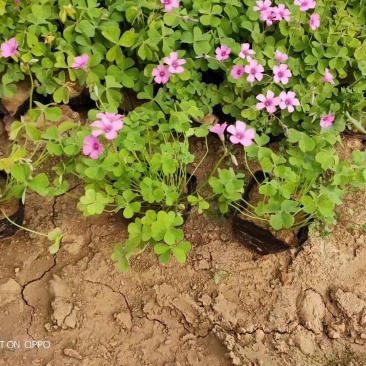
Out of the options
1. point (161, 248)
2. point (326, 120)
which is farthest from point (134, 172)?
point (326, 120)

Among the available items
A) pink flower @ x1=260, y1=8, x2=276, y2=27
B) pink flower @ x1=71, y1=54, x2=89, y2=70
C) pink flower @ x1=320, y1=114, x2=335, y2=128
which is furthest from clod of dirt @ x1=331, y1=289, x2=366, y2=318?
pink flower @ x1=71, y1=54, x2=89, y2=70

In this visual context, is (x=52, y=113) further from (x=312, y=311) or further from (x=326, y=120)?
(x=312, y=311)

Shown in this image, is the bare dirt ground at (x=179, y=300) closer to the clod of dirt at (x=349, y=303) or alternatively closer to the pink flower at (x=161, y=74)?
the clod of dirt at (x=349, y=303)

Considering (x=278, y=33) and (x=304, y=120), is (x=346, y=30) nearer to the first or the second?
(x=278, y=33)

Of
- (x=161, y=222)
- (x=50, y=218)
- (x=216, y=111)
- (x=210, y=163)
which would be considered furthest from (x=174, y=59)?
(x=50, y=218)

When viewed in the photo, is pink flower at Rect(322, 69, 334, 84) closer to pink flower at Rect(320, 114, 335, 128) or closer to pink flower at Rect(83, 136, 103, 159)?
pink flower at Rect(320, 114, 335, 128)

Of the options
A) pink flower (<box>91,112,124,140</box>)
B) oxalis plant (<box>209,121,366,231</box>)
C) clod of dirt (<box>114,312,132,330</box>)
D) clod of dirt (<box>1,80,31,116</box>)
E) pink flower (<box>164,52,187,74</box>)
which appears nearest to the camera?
pink flower (<box>91,112,124,140</box>)

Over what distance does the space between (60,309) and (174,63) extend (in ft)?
4.12

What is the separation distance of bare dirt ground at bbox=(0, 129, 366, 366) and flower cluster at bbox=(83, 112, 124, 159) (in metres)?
0.52

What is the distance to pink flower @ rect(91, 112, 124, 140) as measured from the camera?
1.90m

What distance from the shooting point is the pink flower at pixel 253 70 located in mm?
2314

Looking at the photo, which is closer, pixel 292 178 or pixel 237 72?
pixel 292 178

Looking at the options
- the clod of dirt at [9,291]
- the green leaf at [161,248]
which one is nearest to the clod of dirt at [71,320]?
the clod of dirt at [9,291]

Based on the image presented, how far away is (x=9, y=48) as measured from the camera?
224 cm
